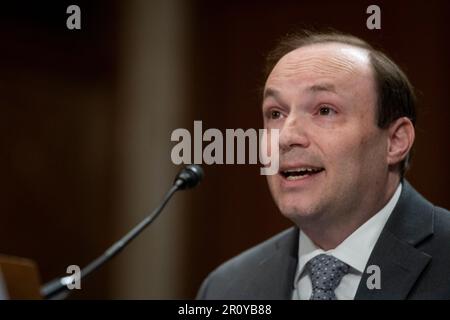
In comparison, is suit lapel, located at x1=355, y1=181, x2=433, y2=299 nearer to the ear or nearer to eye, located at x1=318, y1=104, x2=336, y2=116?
the ear

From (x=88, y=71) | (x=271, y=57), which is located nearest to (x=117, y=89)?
(x=88, y=71)

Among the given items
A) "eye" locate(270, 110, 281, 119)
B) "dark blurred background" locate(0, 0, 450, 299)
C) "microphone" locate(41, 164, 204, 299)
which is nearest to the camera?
"microphone" locate(41, 164, 204, 299)

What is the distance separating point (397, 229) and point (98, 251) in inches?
58.3

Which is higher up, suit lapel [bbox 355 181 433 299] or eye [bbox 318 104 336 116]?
eye [bbox 318 104 336 116]

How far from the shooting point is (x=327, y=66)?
1.21 meters

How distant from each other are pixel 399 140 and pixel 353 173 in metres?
0.11

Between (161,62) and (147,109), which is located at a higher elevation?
(161,62)

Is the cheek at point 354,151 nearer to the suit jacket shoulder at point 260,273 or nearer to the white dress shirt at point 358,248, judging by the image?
the white dress shirt at point 358,248

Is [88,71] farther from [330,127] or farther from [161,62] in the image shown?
[330,127]

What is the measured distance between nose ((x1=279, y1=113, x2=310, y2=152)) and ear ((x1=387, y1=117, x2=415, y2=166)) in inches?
6.1

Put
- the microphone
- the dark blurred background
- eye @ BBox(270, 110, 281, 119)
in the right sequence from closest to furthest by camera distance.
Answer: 1. the microphone
2. eye @ BBox(270, 110, 281, 119)
3. the dark blurred background

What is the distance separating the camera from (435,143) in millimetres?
1361

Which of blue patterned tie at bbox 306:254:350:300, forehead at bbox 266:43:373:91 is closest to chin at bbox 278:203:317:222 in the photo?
blue patterned tie at bbox 306:254:350:300

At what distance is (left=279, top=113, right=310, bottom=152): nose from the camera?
119cm
